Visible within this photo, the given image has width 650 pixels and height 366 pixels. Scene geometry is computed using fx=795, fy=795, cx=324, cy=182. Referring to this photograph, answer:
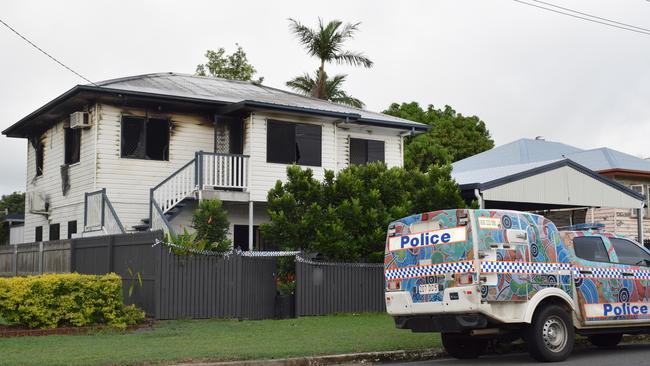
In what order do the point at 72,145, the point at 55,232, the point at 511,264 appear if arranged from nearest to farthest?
the point at 511,264 < the point at 72,145 < the point at 55,232

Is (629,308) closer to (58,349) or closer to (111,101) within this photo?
(58,349)

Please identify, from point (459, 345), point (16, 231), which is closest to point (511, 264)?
point (459, 345)

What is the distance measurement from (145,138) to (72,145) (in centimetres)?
306

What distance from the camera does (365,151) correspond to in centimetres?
2584

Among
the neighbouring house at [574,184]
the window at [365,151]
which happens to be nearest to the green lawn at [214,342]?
the neighbouring house at [574,184]

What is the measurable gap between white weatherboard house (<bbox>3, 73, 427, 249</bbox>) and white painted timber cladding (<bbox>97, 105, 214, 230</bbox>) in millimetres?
28

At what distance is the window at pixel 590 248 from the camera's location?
11984mm

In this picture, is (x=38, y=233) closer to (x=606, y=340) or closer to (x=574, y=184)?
(x=574, y=184)

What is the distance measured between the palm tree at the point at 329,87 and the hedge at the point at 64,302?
77.9 ft

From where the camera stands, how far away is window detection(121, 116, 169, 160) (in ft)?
74.0

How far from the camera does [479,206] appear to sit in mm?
20016

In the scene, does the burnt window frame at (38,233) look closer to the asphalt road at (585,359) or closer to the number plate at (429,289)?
the asphalt road at (585,359)

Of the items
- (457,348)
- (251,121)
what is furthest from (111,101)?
(457,348)

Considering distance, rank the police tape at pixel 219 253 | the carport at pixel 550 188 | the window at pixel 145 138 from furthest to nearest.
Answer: the window at pixel 145 138
the carport at pixel 550 188
the police tape at pixel 219 253
